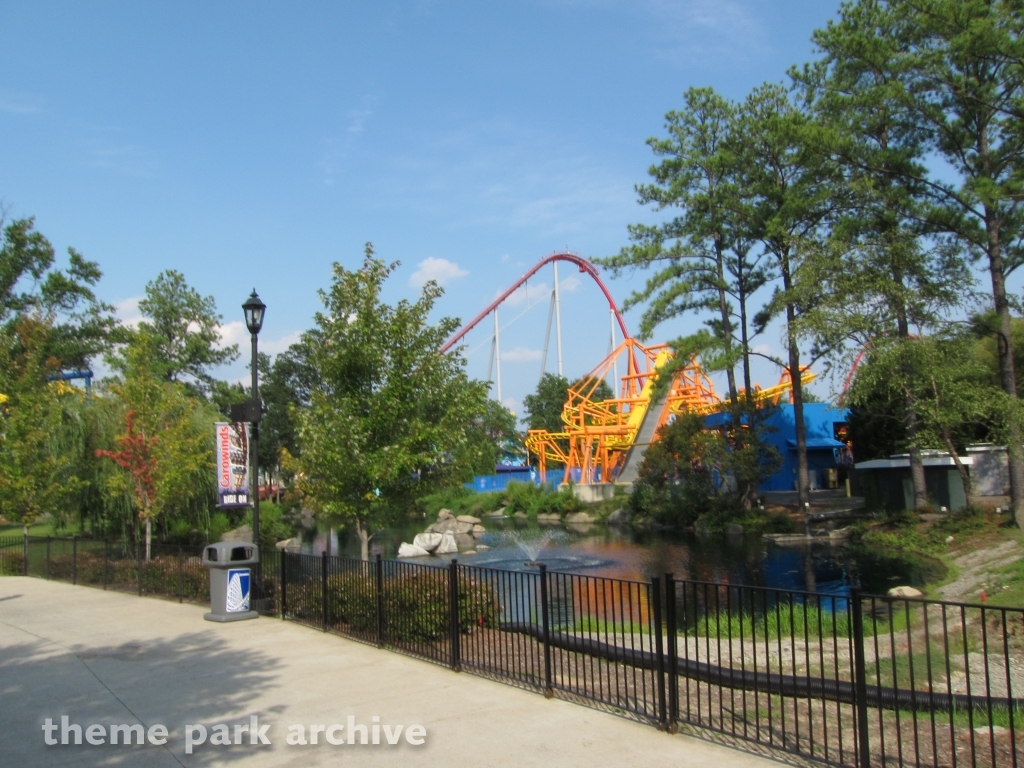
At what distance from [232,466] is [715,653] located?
29.1 feet

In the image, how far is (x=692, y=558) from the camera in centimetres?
2922

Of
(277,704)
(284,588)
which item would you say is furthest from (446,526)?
(277,704)

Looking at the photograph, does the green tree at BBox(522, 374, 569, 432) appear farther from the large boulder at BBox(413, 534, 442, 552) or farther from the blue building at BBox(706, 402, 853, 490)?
the large boulder at BBox(413, 534, 442, 552)

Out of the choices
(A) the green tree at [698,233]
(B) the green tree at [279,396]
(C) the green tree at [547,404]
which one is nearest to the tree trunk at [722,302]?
(A) the green tree at [698,233]

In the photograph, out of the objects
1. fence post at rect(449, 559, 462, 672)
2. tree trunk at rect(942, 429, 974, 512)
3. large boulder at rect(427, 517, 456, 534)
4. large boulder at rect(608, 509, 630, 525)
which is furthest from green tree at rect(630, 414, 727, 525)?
fence post at rect(449, 559, 462, 672)

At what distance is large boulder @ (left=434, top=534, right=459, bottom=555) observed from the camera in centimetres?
3550

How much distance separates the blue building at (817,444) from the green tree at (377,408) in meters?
40.7

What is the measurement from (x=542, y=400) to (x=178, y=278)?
55.9 metres

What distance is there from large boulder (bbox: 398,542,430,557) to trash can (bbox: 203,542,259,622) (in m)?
20.3

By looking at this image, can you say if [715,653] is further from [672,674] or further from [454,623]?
[672,674]

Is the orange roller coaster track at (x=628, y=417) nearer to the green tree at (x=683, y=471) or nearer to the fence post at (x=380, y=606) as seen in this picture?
the green tree at (x=683, y=471)

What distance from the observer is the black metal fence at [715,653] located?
642 centimetres

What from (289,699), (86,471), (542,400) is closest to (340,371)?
(289,699)

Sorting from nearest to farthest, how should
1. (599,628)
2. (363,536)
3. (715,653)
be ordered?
(599,628), (715,653), (363,536)
